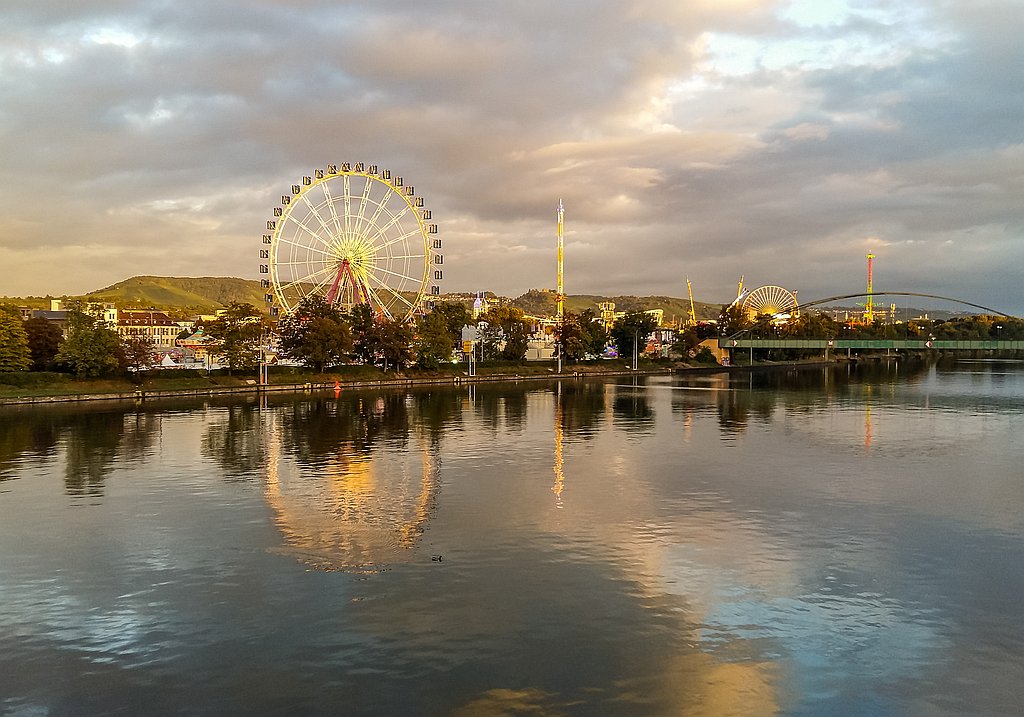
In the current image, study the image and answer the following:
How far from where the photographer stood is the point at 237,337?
84625 millimetres

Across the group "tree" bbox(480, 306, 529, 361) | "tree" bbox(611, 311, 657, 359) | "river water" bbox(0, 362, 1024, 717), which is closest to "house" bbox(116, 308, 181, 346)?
"tree" bbox(480, 306, 529, 361)

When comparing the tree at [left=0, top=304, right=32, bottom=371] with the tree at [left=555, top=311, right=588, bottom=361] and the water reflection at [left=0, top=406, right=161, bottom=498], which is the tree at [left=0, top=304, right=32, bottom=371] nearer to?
the water reflection at [left=0, top=406, right=161, bottom=498]

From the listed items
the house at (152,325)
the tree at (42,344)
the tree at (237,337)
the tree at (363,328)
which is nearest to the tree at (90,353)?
the tree at (42,344)

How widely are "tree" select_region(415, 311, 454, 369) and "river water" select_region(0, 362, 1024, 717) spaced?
193ft

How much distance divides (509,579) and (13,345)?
69.3m

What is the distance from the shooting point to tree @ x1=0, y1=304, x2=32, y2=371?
71500 mm

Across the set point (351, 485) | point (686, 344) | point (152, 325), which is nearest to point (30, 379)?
point (351, 485)

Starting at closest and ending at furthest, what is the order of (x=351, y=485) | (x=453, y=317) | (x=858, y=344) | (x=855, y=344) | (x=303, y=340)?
(x=351, y=485) < (x=303, y=340) < (x=453, y=317) < (x=855, y=344) < (x=858, y=344)

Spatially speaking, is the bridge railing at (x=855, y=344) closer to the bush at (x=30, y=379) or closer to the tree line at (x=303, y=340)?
the tree line at (x=303, y=340)

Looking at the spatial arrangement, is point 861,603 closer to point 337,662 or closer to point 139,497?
point 337,662

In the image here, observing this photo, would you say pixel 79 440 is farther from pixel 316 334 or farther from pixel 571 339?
pixel 571 339

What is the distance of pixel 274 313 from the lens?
93688mm

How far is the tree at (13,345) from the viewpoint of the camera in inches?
2815

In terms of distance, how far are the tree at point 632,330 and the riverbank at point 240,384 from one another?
48.1ft
